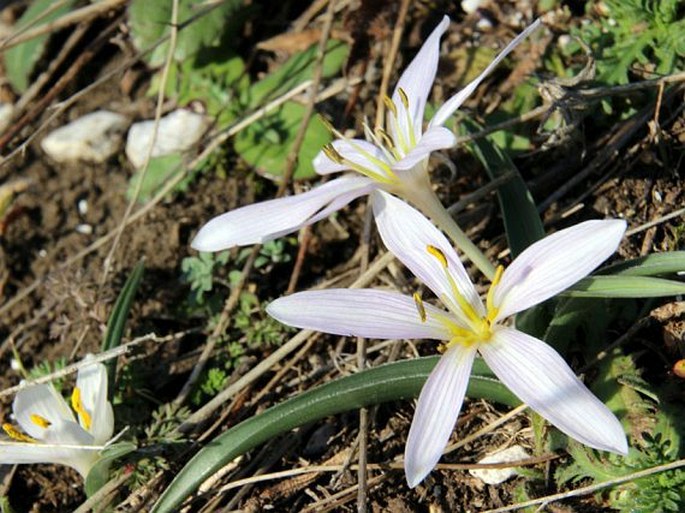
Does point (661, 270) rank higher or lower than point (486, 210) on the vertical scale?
higher

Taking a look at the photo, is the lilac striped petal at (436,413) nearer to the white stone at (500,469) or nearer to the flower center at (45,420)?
the white stone at (500,469)

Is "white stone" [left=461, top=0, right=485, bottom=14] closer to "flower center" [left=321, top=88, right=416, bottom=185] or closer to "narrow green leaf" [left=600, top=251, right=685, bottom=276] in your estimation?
"flower center" [left=321, top=88, right=416, bottom=185]

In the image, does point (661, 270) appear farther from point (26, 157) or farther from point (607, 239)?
point (26, 157)

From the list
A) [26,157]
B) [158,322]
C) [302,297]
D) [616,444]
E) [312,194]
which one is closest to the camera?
[616,444]

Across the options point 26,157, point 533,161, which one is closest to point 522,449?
point 533,161

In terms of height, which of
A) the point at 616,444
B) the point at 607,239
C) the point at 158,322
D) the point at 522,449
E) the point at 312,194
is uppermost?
the point at 312,194

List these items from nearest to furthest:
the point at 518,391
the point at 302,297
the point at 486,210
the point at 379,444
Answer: the point at 518,391 < the point at 302,297 < the point at 379,444 < the point at 486,210

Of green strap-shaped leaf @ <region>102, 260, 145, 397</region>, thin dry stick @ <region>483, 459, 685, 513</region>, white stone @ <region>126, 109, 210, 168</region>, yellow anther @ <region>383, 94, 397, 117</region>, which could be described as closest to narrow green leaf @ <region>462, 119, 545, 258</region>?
yellow anther @ <region>383, 94, 397, 117</region>

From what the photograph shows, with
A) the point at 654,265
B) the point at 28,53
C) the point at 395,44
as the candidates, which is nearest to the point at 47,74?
the point at 28,53
